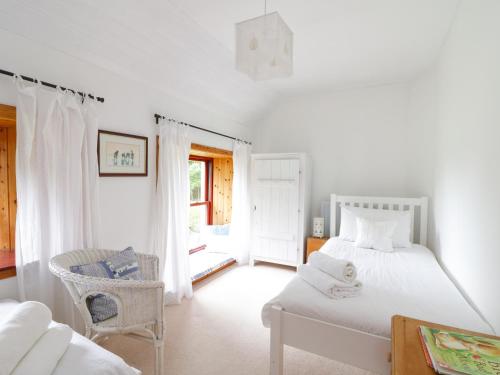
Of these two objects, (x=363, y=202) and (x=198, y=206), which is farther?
(x=198, y=206)

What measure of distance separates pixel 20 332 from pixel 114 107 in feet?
5.89

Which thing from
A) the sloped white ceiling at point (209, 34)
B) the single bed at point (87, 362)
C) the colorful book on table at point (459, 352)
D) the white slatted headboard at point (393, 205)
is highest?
the sloped white ceiling at point (209, 34)

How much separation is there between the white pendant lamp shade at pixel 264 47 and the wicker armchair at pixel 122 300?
4.78 ft

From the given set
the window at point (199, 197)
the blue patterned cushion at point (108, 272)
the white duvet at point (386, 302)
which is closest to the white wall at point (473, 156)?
the white duvet at point (386, 302)

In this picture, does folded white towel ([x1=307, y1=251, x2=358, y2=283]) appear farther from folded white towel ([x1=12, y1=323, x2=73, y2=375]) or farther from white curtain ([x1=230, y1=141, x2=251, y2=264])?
white curtain ([x1=230, y1=141, x2=251, y2=264])

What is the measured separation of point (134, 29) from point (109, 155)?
3.32 feet

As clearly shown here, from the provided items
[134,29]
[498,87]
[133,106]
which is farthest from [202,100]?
[498,87]

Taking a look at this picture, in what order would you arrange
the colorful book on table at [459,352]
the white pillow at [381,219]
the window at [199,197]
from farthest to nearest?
the window at [199,197] < the white pillow at [381,219] < the colorful book on table at [459,352]

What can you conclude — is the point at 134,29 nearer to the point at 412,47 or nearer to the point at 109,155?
the point at 109,155

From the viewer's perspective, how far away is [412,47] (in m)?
A: 2.71

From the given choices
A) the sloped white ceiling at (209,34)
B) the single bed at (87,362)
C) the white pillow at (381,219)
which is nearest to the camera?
the single bed at (87,362)

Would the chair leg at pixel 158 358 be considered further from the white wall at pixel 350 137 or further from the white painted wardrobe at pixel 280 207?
the white wall at pixel 350 137

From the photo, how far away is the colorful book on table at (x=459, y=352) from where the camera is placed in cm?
80

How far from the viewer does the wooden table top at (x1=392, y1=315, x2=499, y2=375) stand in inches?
32.7
